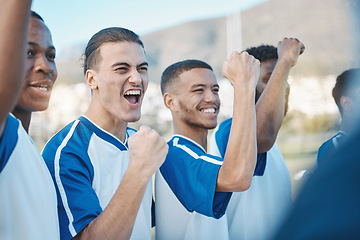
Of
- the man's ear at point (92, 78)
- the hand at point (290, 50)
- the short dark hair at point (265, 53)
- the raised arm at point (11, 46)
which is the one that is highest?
the short dark hair at point (265, 53)

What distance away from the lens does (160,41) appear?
86.6 meters

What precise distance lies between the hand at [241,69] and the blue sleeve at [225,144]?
0.61 metres

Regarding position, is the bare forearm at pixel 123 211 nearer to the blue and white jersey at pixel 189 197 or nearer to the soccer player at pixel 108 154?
the soccer player at pixel 108 154

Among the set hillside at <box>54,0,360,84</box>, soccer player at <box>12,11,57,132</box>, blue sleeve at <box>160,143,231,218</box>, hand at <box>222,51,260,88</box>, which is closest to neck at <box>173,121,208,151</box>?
blue sleeve at <box>160,143,231,218</box>

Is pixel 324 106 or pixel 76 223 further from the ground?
pixel 324 106

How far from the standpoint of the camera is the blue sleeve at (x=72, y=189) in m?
1.57

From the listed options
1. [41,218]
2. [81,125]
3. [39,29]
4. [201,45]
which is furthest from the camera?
[201,45]

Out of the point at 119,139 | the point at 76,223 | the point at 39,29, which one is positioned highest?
the point at 39,29

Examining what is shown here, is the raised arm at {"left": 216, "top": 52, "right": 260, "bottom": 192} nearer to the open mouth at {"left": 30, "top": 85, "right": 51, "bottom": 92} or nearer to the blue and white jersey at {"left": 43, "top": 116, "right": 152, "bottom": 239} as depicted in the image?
the blue and white jersey at {"left": 43, "top": 116, "right": 152, "bottom": 239}

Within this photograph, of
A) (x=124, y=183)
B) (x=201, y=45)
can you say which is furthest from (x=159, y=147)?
(x=201, y=45)

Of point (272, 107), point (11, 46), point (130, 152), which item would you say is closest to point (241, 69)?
point (272, 107)

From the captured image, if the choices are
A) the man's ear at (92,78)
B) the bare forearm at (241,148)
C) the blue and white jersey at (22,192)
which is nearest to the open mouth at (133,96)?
the man's ear at (92,78)

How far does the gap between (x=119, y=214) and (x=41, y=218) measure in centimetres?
27

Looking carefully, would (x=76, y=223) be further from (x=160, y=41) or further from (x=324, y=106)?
(x=160, y=41)
